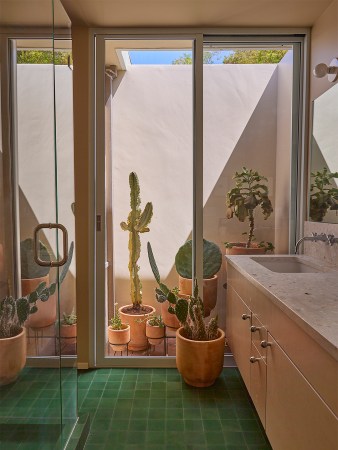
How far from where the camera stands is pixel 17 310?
4.25ft

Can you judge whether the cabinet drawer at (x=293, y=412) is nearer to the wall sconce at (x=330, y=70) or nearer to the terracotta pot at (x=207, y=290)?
the terracotta pot at (x=207, y=290)

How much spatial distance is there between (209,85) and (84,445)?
2.30m

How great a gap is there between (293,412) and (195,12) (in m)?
2.19

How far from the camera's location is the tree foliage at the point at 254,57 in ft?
7.75

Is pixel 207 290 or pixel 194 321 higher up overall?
pixel 207 290

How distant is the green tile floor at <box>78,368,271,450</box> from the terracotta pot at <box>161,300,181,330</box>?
313mm

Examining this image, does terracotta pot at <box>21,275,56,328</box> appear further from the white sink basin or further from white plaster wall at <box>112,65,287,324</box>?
the white sink basin

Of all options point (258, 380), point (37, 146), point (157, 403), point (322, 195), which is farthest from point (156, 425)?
point (322, 195)

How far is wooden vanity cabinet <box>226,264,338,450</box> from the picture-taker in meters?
0.89

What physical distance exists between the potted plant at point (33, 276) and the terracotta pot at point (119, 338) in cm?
110

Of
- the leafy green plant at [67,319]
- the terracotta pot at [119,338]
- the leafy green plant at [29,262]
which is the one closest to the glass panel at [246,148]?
the terracotta pot at [119,338]

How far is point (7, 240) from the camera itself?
1.29m

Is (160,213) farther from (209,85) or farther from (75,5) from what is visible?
(75,5)

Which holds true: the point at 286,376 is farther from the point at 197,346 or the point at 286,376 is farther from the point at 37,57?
the point at 37,57
